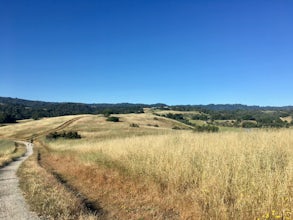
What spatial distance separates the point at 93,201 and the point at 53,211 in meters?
2.37

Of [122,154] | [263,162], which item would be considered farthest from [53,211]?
[122,154]

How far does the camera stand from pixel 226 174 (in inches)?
299

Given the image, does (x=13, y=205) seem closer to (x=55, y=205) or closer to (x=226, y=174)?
(x=55, y=205)

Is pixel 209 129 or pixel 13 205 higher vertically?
pixel 209 129

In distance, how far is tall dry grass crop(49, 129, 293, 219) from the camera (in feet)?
19.9

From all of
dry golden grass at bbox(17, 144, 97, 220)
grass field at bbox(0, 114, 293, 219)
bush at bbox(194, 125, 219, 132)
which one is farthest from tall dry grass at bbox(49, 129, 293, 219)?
bush at bbox(194, 125, 219, 132)

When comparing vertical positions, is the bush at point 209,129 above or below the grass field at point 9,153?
above

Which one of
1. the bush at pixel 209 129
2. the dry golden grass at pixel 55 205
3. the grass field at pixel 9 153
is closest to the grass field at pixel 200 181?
the dry golden grass at pixel 55 205

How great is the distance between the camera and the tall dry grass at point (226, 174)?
19.9ft

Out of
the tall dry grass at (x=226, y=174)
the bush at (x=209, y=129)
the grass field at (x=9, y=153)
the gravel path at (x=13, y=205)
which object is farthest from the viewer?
the grass field at (x=9, y=153)

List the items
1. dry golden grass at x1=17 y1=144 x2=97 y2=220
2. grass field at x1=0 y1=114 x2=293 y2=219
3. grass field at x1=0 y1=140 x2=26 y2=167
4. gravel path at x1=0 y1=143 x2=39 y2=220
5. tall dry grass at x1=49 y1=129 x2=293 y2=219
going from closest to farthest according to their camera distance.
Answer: tall dry grass at x1=49 y1=129 x2=293 y2=219
grass field at x1=0 y1=114 x2=293 y2=219
dry golden grass at x1=17 y1=144 x2=97 y2=220
gravel path at x1=0 y1=143 x2=39 y2=220
grass field at x1=0 y1=140 x2=26 y2=167

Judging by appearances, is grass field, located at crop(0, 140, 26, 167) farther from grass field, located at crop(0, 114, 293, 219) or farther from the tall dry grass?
the tall dry grass

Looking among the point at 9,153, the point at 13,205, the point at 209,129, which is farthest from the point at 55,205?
the point at 9,153

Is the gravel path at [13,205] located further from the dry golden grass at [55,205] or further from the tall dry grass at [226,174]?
the tall dry grass at [226,174]
